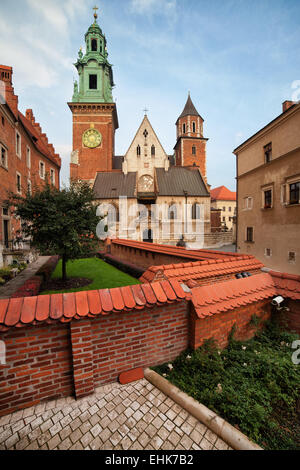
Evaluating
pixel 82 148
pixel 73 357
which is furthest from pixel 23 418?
pixel 82 148

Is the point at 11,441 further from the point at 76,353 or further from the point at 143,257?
the point at 143,257

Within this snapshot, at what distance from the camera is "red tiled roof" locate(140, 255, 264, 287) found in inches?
141

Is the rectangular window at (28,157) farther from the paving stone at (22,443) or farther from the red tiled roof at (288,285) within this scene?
the red tiled roof at (288,285)

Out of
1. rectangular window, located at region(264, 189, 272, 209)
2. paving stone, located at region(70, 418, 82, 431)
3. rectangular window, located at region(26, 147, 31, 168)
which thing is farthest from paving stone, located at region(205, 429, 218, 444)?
rectangular window, located at region(26, 147, 31, 168)

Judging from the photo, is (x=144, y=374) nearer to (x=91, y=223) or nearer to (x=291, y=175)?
(x=91, y=223)

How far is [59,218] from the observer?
816 cm

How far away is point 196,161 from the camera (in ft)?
120

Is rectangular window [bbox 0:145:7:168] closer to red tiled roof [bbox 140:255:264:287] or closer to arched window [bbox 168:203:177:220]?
red tiled roof [bbox 140:255:264:287]

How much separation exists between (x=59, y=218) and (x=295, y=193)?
14.3 metres

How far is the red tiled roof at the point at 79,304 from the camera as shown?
213 cm

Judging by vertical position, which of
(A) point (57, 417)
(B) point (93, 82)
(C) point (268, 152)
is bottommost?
(A) point (57, 417)

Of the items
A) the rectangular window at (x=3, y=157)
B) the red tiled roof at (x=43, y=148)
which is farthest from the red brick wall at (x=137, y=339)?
the red tiled roof at (x=43, y=148)

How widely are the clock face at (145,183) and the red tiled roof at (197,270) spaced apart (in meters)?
27.2

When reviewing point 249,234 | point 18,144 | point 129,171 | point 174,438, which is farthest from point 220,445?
point 129,171
